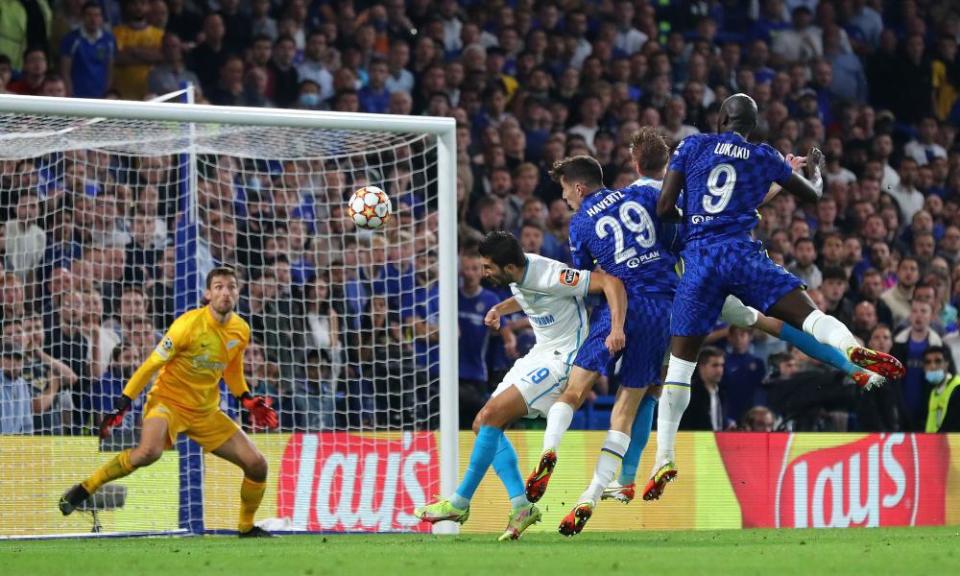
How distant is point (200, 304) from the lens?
11.8 meters

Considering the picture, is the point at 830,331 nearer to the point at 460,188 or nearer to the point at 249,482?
the point at 249,482

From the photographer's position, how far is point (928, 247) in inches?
638

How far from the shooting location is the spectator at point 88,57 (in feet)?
46.6

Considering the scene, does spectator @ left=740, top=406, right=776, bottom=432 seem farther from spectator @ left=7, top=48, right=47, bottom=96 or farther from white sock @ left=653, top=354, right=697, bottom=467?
spectator @ left=7, top=48, right=47, bottom=96

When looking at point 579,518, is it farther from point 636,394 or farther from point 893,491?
point 893,491

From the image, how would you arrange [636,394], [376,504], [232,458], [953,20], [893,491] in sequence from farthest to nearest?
[953,20] < [893,491] < [376,504] < [232,458] < [636,394]

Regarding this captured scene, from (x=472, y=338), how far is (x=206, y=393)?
3060 mm

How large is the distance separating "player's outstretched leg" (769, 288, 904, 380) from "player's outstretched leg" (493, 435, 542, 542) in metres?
1.80

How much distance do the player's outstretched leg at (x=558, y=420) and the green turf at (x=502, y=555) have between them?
340mm

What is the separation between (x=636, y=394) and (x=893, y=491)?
13.9 feet

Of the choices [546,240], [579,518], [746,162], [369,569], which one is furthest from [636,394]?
[546,240]

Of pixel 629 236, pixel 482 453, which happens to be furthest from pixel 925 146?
pixel 482 453

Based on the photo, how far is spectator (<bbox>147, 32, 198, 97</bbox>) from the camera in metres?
14.3

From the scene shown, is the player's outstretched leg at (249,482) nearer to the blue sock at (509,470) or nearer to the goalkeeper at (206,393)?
the goalkeeper at (206,393)
